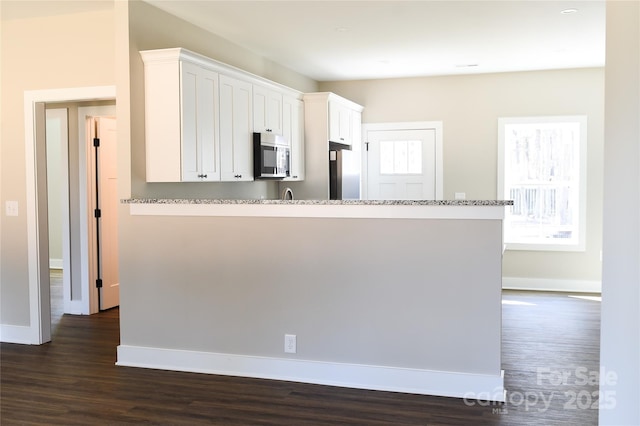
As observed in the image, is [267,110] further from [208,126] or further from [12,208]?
[12,208]

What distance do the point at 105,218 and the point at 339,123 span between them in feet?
9.01

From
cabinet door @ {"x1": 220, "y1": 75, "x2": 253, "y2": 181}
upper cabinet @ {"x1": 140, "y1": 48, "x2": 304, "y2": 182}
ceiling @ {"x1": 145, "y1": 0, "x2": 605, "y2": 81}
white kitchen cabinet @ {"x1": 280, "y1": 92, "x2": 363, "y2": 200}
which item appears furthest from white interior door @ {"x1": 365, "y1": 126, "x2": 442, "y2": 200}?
cabinet door @ {"x1": 220, "y1": 75, "x2": 253, "y2": 181}

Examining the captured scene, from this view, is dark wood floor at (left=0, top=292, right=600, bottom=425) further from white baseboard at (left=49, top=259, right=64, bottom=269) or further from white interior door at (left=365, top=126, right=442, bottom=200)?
white baseboard at (left=49, top=259, right=64, bottom=269)

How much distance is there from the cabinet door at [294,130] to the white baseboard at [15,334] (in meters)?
2.81

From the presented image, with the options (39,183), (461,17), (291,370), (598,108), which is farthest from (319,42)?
(598,108)

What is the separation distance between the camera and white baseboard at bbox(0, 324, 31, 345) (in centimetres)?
Answer: 506

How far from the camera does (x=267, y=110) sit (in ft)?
19.2

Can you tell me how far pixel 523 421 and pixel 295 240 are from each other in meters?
1.70

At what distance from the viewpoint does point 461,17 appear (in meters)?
4.86

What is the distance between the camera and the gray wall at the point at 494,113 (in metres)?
7.21

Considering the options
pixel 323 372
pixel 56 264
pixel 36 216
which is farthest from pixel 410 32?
pixel 56 264

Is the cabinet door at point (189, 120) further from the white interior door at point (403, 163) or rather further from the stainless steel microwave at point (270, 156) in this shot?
the white interior door at point (403, 163)

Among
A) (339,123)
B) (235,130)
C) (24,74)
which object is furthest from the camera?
(339,123)

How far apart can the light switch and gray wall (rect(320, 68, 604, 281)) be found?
14.3 ft
